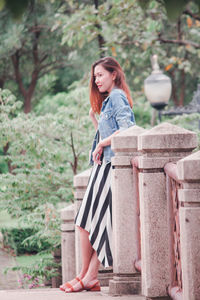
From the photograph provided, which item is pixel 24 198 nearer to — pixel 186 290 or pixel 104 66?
pixel 104 66

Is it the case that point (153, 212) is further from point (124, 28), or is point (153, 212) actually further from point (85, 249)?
point (124, 28)

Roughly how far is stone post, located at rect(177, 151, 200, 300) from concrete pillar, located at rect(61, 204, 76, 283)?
12.5ft

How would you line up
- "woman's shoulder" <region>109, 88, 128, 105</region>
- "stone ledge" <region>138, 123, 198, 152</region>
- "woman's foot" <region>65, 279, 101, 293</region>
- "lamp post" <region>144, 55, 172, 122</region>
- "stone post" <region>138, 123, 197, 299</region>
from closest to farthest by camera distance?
"stone ledge" <region>138, 123, 198, 152</region> < "stone post" <region>138, 123, 197, 299</region> < "woman's shoulder" <region>109, 88, 128, 105</region> < "woman's foot" <region>65, 279, 101, 293</region> < "lamp post" <region>144, 55, 172, 122</region>

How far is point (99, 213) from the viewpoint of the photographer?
462 centimetres

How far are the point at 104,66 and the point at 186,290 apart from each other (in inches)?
93.9

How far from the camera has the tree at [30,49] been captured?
65.6 ft

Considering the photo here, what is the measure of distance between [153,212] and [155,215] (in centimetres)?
2

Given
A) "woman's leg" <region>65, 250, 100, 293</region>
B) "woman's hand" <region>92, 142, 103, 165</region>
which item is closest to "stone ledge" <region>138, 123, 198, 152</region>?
"woman's hand" <region>92, 142, 103, 165</region>

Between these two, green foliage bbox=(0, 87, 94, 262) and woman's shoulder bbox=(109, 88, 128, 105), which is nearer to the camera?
woman's shoulder bbox=(109, 88, 128, 105)

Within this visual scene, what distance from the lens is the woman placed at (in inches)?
178

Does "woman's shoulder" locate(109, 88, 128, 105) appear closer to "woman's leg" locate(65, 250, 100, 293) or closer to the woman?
the woman

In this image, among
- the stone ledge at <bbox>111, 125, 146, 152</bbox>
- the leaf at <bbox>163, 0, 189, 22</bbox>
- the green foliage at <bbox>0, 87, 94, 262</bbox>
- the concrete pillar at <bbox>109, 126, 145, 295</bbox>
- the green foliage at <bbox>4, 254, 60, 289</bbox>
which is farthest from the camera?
the green foliage at <bbox>0, 87, 94, 262</bbox>

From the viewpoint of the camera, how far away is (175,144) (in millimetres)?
3521

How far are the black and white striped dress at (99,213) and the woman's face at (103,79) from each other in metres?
0.65
